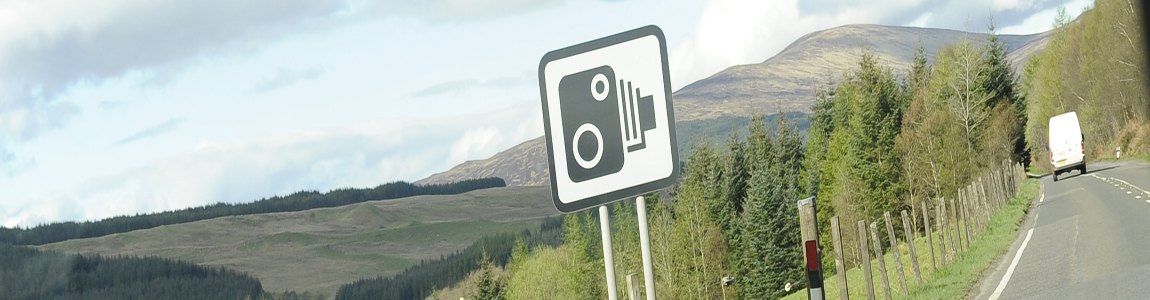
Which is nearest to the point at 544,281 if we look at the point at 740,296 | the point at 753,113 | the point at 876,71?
the point at 753,113

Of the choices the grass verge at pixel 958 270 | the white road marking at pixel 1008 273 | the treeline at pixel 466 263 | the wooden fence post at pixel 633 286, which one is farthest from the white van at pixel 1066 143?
the treeline at pixel 466 263

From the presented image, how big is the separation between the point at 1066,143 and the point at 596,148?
54029 mm

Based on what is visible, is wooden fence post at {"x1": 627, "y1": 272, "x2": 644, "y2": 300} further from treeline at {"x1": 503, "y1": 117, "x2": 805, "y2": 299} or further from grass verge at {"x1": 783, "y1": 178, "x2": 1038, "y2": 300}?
treeline at {"x1": 503, "y1": 117, "x2": 805, "y2": 299}

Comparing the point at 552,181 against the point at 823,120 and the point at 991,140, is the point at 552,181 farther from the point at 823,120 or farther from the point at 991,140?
the point at 823,120

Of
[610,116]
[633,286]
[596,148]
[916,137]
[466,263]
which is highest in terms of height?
[916,137]

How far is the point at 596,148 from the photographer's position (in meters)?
3.73

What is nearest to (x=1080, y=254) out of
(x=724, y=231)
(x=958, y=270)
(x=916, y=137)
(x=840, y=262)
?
(x=958, y=270)

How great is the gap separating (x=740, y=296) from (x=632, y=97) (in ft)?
220

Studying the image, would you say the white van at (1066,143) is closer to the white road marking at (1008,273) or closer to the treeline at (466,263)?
the white road marking at (1008,273)

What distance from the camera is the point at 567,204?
3.80 metres

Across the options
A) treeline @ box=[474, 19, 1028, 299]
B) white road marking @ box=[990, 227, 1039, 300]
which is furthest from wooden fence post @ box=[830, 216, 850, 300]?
treeline @ box=[474, 19, 1028, 299]

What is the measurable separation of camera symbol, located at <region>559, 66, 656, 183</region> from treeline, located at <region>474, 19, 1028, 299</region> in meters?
42.3

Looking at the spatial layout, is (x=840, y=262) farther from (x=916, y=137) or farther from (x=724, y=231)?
(x=724, y=231)

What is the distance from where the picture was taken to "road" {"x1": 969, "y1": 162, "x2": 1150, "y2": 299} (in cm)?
1432
